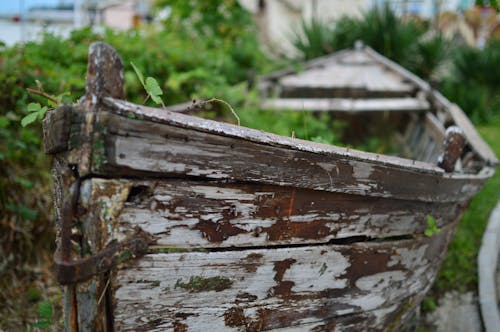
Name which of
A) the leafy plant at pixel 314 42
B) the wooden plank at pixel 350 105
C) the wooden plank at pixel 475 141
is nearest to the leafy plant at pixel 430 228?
the wooden plank at pixel 475 141

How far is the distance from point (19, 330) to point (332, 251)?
193cm

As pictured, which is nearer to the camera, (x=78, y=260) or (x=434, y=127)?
(x=78, y=260)

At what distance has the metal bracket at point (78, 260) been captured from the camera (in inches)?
62.7

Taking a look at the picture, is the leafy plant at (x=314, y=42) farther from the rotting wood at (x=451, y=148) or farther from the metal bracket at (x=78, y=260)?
the metal bracket at (x=78, y=260)

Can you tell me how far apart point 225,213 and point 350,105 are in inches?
147

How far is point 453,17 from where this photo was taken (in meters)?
16.8

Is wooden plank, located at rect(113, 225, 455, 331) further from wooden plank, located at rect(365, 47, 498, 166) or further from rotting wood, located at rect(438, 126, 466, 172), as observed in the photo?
wooden plank, located at rect(365, 47, 498, 166)

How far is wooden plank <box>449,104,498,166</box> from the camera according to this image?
362 centimetres

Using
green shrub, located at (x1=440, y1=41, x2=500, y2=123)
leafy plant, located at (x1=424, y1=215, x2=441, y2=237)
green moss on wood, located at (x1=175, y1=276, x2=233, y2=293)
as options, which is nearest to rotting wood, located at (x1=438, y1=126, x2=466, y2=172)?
leafy plant, located at (x1=424, y1=215, x2=441, y2=237)

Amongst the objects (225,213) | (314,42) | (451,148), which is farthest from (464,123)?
(314,42)

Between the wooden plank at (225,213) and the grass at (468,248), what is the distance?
86.7 inches

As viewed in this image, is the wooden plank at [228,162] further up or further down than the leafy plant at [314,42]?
further down

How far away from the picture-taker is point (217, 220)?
1.83 meters

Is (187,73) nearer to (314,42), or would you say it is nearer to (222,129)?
(222,129)
